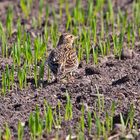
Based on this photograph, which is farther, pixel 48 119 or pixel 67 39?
pixel 67 39

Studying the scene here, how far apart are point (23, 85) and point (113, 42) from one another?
6.63 ft

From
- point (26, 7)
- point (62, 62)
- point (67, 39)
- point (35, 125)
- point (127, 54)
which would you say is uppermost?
point (26, 7)

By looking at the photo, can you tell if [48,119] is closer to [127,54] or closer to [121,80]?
[121,80]

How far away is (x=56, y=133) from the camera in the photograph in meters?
8.72

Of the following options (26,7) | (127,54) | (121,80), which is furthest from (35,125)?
(26,7)

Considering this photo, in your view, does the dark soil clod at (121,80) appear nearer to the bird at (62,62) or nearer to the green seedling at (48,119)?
the bird at (62,62)

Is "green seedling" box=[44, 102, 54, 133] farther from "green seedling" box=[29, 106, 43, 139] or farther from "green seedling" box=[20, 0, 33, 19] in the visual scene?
"green seedling" box=[20, 0, 33, 19]

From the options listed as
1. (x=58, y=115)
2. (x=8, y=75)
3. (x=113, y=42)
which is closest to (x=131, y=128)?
(x=58, y=115)

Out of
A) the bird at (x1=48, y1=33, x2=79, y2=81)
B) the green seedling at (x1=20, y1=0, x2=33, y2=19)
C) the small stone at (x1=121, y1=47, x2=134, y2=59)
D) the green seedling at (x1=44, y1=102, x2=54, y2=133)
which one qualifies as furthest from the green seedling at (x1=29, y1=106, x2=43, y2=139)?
the green seedling at (x1=20, y1=0, x2=33, y2=19)

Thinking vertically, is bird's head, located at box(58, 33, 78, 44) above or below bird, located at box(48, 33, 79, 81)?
above

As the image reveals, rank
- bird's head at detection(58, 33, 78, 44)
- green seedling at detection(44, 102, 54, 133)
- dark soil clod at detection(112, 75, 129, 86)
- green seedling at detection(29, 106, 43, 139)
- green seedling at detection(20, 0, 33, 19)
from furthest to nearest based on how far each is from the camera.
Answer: green seedling at detection(20, 0, 33, 19) < bird's head at detection(58, 33, 78, 44) < dark soil clod at detection(112, 75, 129, 86) < green seedling at detection(44, 102, 54, 133) < green seedling at detection(29, 106, 43, 139)

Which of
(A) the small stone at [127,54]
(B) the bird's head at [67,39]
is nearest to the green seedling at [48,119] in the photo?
(B) the bird's head at [67,39]

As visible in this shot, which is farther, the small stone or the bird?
the small stone

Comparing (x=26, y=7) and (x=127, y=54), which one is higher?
(x=26, y=7)
